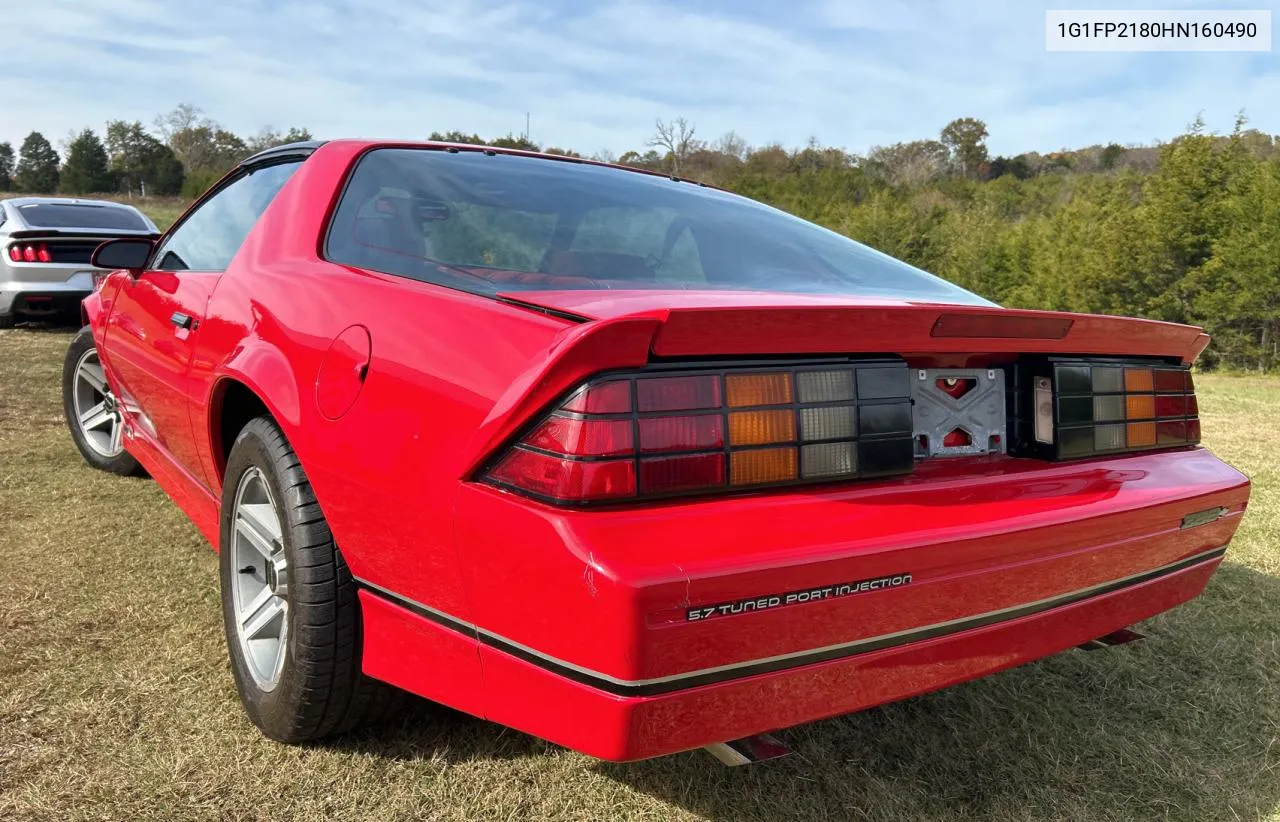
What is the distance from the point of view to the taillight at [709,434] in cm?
122

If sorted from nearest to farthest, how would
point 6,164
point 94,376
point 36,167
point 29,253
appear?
point 94,376, point 29,253, point 36,167, point 6,164

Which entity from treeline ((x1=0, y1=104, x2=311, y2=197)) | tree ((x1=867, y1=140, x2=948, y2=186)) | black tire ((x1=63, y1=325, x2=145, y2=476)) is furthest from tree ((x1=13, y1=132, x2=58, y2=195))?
black tire ((x1=63, y1=325, x2=145, y2=476))

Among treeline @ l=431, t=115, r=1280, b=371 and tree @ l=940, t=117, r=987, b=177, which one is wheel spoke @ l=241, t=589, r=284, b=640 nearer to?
treeline @ l=431, t=115, r=1280, b=371

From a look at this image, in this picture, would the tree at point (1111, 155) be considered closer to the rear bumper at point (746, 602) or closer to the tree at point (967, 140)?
the tree at point (967, 140)

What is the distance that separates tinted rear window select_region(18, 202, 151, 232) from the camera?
29.0 ft

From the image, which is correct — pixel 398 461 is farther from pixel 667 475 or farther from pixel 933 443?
pixel 933 443

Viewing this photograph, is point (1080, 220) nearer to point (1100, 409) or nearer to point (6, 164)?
point (1100, 409)

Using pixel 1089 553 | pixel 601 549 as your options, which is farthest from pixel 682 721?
pixel 1089 553

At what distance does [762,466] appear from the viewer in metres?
1.33

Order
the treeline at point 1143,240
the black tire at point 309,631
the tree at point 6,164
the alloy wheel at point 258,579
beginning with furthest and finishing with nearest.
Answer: the tree at point 6,164
the treeline at point 1143,240
the alloy wheel at point 258,579
the black tire at point 309,631

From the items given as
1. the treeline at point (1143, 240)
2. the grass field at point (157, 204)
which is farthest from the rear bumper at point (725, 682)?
→ the grass field at point (157, 204)

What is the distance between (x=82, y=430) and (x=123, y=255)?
1.60 metres

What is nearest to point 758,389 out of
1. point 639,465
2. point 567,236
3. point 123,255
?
point 639,465

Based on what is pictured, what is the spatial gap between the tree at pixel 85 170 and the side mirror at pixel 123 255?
5547cm
